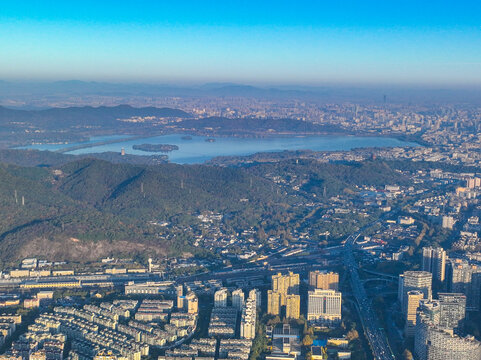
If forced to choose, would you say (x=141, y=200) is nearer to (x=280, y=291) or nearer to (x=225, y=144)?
(x=280, y=291)

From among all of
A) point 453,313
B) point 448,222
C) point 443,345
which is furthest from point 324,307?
point 448,222

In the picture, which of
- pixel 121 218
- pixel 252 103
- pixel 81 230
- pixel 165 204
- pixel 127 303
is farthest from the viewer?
pixel 252 103

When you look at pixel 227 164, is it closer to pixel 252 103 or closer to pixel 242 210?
pixel 242 210

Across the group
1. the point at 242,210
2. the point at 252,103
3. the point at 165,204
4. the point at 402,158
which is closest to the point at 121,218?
the point at 165,204

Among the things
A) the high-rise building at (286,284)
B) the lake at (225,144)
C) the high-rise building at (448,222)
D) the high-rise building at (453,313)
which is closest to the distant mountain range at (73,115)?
the lake at (225,144)

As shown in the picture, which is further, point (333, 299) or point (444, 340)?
point (333, 299)

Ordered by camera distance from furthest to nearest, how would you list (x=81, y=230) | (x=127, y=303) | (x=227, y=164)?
(x=227, y=164) → (x=81, y=230) → (x=127, y=303)

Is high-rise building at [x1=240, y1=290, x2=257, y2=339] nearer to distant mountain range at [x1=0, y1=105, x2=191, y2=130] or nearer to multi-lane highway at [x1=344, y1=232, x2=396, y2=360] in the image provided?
multi-lane highway at [x1=344, y1=232, x2=396, y2=360]
